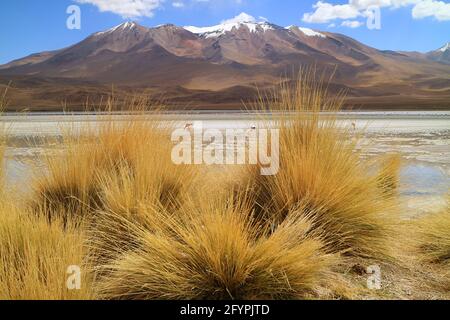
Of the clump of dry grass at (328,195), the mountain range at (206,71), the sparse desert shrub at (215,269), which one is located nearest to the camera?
the sparse desert shrub at (215,269)

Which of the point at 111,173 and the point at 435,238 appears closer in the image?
the point at 435,238

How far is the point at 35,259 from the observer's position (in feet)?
7.71

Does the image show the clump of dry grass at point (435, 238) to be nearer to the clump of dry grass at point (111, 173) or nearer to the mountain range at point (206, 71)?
the clump of dry grass at point (111, 173)

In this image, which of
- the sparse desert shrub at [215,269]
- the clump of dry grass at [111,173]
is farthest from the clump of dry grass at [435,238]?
the clump of dry grass at [111,173]

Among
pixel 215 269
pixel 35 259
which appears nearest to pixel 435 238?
pixel 215 269

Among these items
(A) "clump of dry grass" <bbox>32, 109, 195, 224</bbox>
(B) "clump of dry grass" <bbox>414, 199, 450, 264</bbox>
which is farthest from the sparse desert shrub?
(B) "clump of dry grass" <bbox>414, 199, 450, 264</bbox>

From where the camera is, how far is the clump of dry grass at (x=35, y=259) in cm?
219

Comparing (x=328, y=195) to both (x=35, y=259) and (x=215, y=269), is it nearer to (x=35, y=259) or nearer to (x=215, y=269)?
(x=215, y=269)

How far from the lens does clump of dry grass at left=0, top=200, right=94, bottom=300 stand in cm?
219

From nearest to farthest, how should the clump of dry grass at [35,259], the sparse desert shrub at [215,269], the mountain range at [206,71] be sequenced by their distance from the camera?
the clump of dry grass at [35,259], the sparse desert shrub at [215,269], the mountain range at [206,71]

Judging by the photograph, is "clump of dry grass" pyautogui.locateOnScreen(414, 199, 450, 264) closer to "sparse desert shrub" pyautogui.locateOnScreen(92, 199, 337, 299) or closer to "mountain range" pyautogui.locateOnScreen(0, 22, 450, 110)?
"sparse desert shrub" pyautogui.locateOnScreen(92, 199, 337, 299)

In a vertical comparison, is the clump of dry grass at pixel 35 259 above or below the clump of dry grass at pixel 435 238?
above
